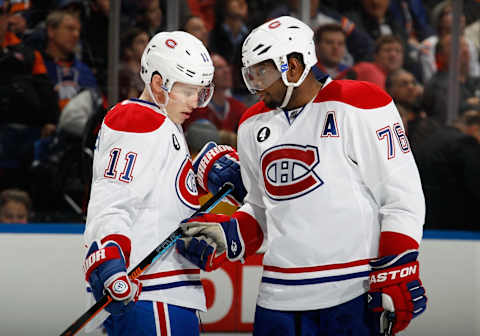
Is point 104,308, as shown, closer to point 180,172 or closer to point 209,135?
point 180,172

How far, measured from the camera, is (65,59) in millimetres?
4145

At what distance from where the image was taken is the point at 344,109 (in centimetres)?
205

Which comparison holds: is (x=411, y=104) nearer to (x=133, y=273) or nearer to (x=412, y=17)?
(x=412, y=17)

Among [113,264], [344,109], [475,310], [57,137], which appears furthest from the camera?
[57,137]

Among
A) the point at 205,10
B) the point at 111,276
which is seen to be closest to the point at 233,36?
the point at 205,10

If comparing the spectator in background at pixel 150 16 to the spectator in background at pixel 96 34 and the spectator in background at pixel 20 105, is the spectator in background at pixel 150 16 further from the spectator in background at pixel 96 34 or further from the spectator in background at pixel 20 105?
the spectator in background at pixel 20 105

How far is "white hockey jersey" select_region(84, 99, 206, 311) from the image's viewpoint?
1964mm

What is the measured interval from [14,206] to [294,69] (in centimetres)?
221

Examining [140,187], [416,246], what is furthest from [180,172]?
[416,246]

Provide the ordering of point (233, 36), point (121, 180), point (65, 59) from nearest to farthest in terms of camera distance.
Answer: point (121, 180)
point (65, 59)
point (233, 36)

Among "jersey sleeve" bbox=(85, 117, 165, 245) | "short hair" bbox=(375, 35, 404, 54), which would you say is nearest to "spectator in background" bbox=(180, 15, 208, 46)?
"short hair" bbox=(375, 35, 404, 54)

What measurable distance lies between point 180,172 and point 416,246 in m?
0.67

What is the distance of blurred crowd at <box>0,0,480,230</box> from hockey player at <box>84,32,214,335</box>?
68.3 inches

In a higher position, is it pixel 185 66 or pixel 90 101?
pixel 185 66
